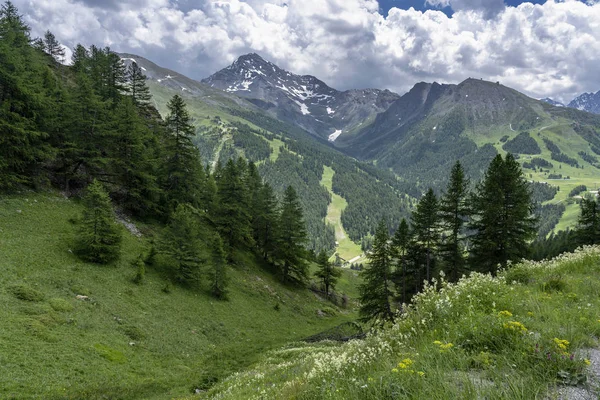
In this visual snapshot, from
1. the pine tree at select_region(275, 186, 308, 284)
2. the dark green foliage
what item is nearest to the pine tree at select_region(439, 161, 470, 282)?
the pine tree at select_region(275, 186, 308, 284)

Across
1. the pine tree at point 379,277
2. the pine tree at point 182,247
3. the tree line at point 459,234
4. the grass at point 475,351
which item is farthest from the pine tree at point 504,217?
the pine tree at point 182,247

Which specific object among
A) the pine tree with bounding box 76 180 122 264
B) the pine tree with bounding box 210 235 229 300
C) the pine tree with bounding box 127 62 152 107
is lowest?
the pine tree with bounding box 210 235 229 300

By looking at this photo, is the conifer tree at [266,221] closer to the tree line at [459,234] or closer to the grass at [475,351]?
the tree line at [459,234]

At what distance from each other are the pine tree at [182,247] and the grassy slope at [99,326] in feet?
6.71

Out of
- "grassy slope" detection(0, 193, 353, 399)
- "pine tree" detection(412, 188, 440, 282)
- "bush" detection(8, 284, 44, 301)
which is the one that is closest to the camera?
"grassy slope" detection(0, 193, 353, 399)

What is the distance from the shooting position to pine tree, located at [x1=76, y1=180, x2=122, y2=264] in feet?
97.1

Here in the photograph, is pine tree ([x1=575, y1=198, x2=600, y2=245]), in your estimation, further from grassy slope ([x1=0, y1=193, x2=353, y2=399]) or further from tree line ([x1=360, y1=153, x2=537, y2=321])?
grassy slope ([x1=0, y1=193, x2=353, y2=399])

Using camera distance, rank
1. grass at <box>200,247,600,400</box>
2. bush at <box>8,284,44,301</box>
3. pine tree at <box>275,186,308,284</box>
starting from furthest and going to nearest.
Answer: pine tree at <box>275,186,308,284</box>
bush at <box>8,284,44,301</box>
grass at <box>200,247,600,400</box>

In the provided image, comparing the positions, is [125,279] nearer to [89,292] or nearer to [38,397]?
[89,292]

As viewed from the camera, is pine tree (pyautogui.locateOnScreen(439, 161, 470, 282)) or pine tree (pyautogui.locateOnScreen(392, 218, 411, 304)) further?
pine tree (pyautogui.locateOnScreen(392, 218, 411, 304))

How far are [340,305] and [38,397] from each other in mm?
62246

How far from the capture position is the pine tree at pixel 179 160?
46.0 meters

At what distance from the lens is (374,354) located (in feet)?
19.7

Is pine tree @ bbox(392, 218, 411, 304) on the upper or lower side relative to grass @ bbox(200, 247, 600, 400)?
lower
